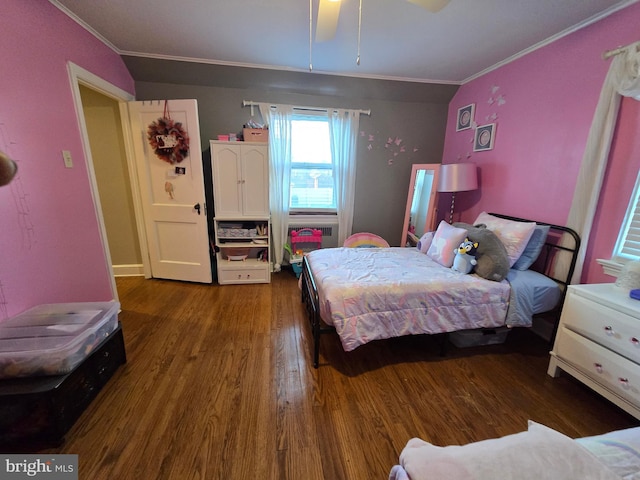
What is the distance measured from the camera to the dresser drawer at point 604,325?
1395 millimetres

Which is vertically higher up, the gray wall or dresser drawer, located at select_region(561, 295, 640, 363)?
the gray wall

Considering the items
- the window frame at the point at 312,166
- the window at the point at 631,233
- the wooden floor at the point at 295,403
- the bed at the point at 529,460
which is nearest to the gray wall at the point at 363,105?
the window frame at the point at 312,166

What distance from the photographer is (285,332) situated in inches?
92.0

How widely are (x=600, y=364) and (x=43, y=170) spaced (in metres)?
3.82

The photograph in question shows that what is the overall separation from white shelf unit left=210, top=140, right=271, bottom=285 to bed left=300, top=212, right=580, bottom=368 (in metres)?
1.25

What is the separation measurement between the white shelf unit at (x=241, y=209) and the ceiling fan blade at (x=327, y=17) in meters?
1.49

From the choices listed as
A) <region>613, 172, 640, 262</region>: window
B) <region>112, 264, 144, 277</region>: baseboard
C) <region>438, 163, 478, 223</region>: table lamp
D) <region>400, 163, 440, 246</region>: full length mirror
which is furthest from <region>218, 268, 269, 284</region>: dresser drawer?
<region>613, 172, 640, 262</region>: window

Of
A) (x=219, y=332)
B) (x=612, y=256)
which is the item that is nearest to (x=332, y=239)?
(x=219, y=332)

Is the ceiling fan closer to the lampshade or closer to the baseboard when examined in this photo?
the lampshade

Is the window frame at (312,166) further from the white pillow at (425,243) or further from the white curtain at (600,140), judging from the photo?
the white curtain at (600,140)

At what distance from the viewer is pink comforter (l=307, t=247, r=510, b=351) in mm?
1789

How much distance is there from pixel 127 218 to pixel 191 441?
2.94m

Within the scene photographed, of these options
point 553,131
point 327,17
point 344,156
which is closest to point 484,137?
point 553,131

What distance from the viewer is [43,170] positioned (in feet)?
6.11
